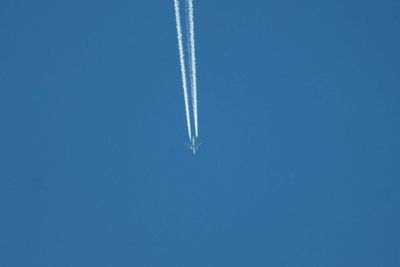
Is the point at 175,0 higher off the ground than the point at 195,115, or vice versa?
the point at 175,0

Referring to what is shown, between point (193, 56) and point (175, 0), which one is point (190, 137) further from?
point (175, 0)

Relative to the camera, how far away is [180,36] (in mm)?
25266

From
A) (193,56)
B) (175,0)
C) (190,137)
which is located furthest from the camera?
(190,137)

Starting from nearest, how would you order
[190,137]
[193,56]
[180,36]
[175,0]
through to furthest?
[175,0] → [180,36] → [193,56] → [190,137]

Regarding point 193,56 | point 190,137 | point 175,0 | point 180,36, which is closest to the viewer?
point 175,0

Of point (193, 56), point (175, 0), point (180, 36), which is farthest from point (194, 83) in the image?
point (175, 0)

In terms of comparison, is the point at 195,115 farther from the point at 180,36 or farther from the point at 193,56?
the point at 180,36

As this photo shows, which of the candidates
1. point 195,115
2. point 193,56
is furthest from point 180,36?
point 195,115

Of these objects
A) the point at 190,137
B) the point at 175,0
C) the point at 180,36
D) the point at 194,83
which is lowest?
the point at 190,137

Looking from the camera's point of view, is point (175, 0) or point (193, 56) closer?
point (175, 0)

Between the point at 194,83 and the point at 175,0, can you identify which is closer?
the point at 175,0

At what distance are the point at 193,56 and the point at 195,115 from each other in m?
3.51

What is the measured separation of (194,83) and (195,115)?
190 cm

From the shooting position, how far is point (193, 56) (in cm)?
2719
